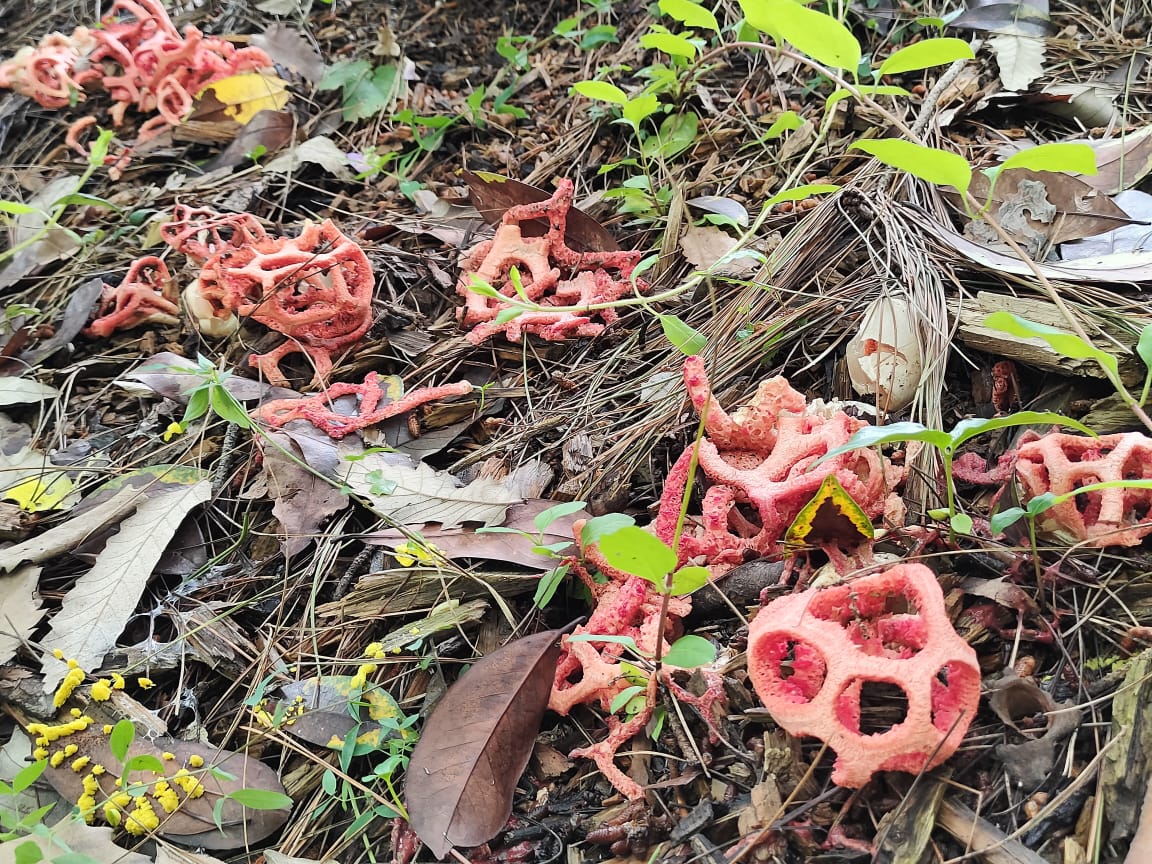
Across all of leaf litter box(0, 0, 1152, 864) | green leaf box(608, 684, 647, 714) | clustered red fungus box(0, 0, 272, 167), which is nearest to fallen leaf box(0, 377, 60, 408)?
leaf litter box(0, 0, 1152, 864)

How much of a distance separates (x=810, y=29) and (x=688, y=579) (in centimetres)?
119

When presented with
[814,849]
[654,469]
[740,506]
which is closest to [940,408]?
[740,506]

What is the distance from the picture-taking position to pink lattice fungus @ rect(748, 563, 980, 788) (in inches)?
52.5

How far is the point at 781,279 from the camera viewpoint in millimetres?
2430

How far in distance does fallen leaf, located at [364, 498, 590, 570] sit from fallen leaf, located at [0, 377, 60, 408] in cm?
145

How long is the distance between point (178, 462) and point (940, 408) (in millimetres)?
2102

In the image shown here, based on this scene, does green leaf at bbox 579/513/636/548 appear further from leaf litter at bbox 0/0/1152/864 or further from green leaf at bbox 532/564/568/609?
green leaf at bbox 532/564/568/609

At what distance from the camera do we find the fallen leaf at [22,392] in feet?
8.91

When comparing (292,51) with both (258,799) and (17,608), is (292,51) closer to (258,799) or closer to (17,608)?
(17,608)

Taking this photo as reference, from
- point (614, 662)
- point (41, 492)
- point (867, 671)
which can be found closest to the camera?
point (867, 671)

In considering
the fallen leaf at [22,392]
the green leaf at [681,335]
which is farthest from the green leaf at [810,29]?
the fallen leaf at [22,392]

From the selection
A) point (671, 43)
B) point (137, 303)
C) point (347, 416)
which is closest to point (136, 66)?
point (137, 303)

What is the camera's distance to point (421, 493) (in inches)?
84.3

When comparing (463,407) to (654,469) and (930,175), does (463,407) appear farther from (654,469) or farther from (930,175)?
(930,175)
